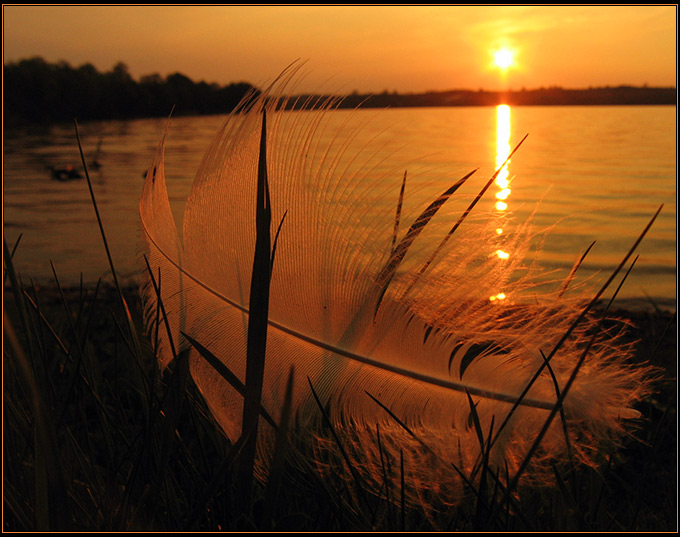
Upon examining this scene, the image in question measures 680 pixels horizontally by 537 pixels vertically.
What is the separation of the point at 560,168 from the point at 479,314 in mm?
3687

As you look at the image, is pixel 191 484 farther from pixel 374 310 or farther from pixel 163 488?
pixel 374 310

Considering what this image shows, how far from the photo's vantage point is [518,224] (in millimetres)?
1077

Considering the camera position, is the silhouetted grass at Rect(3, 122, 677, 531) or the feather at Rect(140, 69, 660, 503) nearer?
the silhouetted grass at Rect(3, 122, 677, 531)

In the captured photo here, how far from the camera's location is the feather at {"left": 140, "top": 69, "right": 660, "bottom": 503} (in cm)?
98

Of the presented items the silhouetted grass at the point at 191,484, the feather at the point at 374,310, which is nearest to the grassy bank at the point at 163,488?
the silhouetted grass at the point at 191,484

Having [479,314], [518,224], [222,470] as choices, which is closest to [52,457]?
[222,470]

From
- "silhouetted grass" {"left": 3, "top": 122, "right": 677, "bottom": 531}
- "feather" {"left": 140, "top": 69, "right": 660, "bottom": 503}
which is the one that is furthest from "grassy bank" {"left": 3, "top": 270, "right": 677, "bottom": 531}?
"feather" {"left": 140, "top": 69, "right": 660, "bottom": 503}

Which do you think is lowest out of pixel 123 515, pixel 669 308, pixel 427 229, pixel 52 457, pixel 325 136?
pixel 669 308

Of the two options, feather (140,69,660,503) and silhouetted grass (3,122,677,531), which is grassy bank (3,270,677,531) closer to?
silhouetted grass (3,122,677,531)

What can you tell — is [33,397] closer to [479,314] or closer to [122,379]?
[479,314]

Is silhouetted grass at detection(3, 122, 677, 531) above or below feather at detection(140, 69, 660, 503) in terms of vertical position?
below

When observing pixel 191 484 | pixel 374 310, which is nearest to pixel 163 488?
pixel 191 484

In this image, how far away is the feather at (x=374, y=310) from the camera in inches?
38.5

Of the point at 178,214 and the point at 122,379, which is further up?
the point at 178,214
